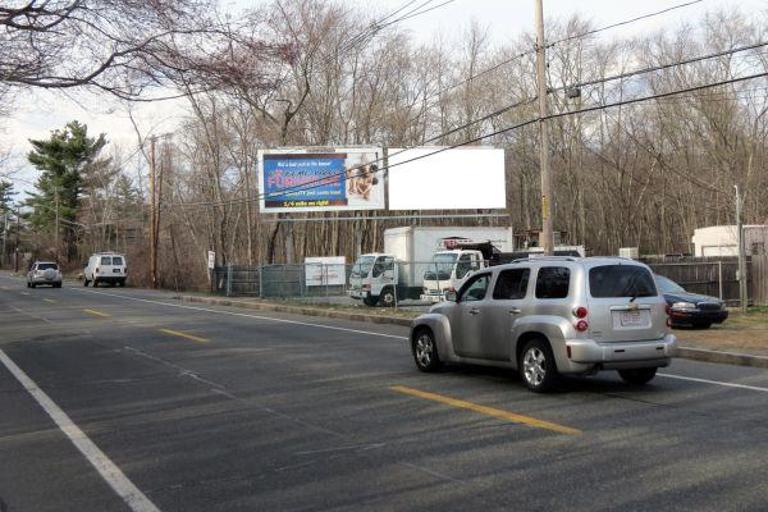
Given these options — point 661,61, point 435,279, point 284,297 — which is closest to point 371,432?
point 435,279

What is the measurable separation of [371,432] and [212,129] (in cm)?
5031

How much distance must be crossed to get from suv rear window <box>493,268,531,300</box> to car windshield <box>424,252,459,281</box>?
15547mm

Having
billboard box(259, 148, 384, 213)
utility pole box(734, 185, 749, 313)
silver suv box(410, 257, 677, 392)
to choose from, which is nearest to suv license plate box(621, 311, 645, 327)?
silver suv box(410, 257, 677, 392)

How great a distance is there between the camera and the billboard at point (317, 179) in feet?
133

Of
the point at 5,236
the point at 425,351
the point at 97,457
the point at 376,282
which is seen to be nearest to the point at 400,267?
the point at 376,282

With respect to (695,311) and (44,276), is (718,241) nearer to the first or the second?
(695,311)

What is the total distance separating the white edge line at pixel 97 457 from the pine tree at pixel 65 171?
79793 mm

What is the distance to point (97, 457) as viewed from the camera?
21.8 feet

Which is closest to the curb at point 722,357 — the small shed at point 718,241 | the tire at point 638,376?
the tire at point 638,376

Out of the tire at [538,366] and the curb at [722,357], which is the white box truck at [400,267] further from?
the tire at [538,366]

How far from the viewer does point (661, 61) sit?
43.8 metres

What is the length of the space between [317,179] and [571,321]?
3240 cm

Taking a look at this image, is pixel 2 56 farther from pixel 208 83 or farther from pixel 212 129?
pixel 212 129

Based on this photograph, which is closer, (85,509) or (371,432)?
(85,509)
